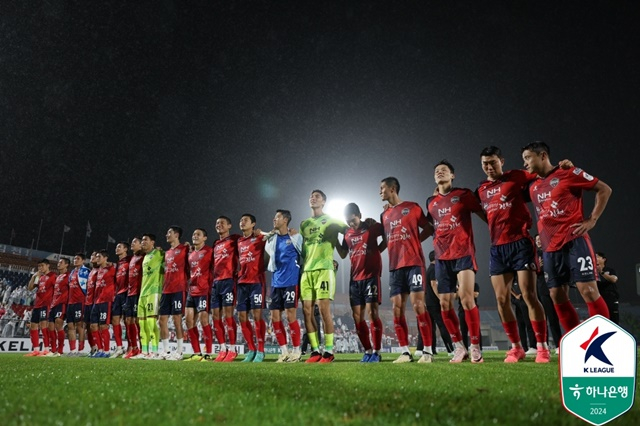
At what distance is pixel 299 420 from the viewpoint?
6.79 feet

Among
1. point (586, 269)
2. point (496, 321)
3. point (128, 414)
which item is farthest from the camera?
point (496, 321)

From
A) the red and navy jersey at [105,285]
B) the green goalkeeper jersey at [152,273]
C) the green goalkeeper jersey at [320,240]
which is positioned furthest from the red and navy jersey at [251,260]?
the red and navy jersey at [105,285]

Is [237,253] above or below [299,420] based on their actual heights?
above

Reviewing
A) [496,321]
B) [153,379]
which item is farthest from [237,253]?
[496,321]

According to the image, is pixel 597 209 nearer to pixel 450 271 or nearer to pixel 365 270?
pixel 450 271

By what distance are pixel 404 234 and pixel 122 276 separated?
8013mm

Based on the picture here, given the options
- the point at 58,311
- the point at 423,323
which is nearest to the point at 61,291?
the point at 58,311

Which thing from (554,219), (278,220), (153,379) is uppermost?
(278,220)

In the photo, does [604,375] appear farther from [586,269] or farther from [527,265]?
[527,265]

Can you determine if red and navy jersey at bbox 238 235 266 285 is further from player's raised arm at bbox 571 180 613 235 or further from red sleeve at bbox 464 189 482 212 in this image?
player's raised arm at bbox 571 180 613 235

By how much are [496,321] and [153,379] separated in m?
47.2

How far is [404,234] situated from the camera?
23.1 ft

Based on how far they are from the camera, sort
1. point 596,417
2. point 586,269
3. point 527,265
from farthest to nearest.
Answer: point 527,265
point 586,269
point 596,417

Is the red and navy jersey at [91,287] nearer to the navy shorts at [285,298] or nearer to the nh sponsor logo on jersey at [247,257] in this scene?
the nh sponsor logo on jersey at [247,257]
